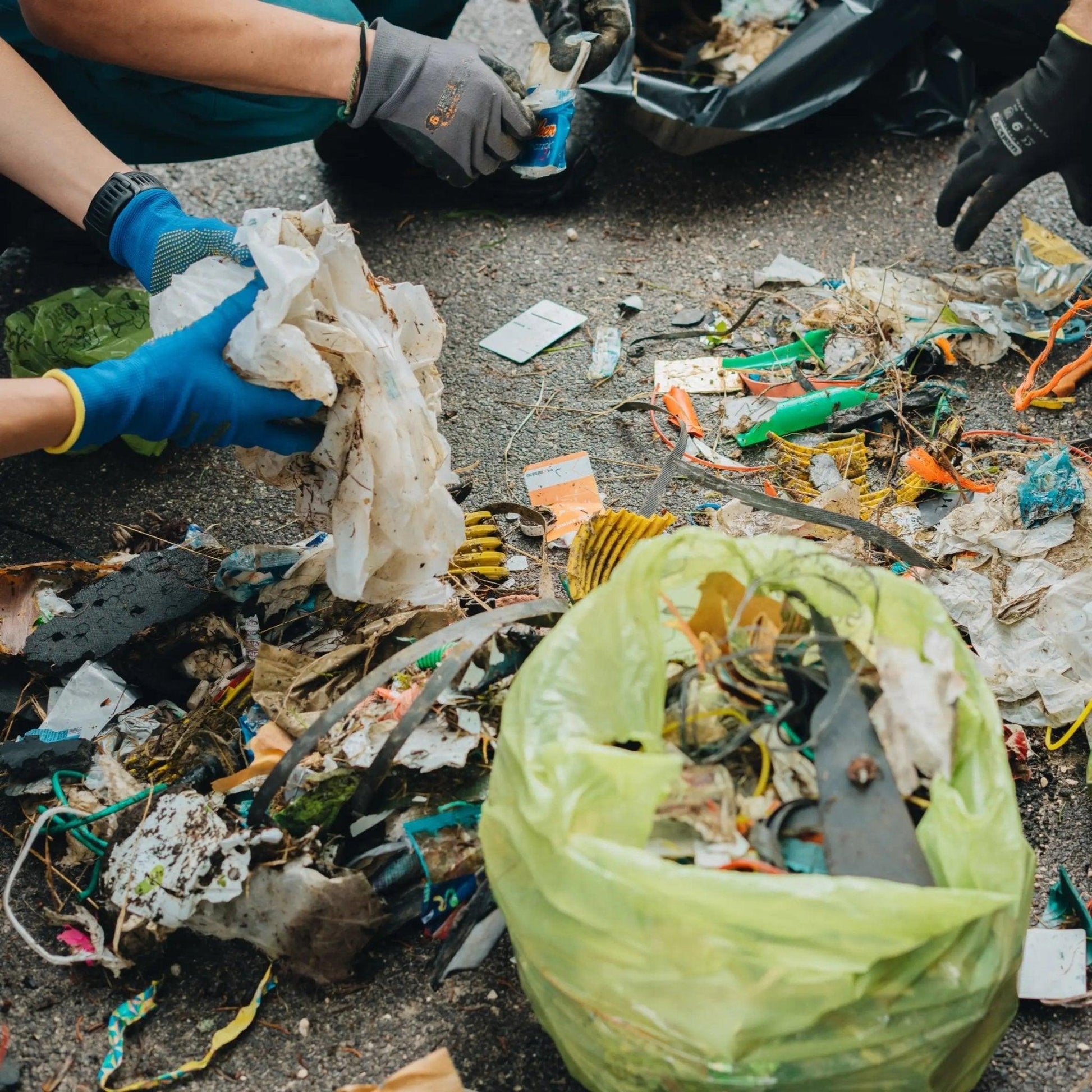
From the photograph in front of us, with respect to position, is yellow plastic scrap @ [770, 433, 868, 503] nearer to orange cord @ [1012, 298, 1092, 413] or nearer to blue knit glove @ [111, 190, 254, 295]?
orange cord @ [1012, 298, 1092, 413]

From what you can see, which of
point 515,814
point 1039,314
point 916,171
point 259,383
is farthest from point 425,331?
point 916,171

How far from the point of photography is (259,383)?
1.35 meters

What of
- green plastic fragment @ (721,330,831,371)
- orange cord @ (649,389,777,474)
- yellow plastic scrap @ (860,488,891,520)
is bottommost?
orange cord @ (649,389,777,474)

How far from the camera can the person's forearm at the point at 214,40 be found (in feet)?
5.58

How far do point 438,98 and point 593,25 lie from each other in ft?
1.78

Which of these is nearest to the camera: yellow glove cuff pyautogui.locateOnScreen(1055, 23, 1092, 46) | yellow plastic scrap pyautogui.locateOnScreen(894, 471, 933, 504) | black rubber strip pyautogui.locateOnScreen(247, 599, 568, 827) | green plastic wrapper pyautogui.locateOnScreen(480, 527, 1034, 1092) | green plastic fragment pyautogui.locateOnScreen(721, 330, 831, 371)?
green plastic wrapper pyautogui.locateOnScreen(480, 527, 1034, 1092)

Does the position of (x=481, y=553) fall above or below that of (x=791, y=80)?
below

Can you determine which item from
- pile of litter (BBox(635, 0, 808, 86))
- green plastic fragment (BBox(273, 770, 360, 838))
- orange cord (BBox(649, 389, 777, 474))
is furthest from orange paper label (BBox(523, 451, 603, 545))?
pile of litter (BBox(635, 0, 808, 86))

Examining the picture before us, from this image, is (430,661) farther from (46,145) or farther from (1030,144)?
(1030,144)

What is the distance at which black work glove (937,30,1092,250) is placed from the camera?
1932 mm

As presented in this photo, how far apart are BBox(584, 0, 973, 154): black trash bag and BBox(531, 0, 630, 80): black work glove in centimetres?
9

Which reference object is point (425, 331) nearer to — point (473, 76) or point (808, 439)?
point (473, 76)

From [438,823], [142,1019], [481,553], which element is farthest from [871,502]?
[142,1019]

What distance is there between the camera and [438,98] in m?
1.88
